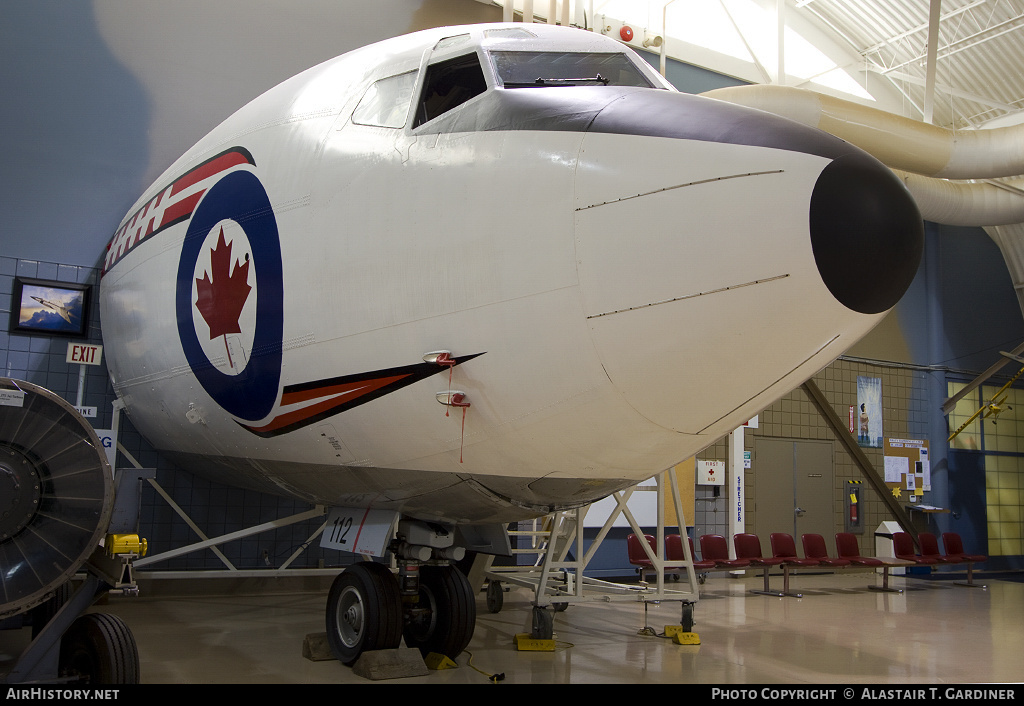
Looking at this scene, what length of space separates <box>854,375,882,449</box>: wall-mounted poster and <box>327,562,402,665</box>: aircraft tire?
13598 millimetres

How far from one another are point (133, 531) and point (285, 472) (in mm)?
1265

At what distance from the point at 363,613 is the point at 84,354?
5.53m

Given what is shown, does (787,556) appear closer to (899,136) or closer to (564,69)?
(899,136)

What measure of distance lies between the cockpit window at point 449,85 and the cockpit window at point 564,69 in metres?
0.15

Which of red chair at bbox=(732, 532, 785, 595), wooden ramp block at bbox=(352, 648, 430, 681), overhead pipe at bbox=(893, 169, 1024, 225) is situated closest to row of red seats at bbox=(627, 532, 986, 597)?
red chair at bbox=(732, 532, 785, 595)

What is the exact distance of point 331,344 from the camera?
460 cm

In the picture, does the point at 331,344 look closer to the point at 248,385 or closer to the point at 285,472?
the point at 248,385

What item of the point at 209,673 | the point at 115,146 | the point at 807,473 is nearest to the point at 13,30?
the point at 115,146

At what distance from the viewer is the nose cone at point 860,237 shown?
3312 mm

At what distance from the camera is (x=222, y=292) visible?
534cm

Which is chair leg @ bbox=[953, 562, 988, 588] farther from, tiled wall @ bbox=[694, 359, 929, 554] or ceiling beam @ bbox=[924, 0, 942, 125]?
ceiling beam @ bbox=[924, 0, 942, 125]

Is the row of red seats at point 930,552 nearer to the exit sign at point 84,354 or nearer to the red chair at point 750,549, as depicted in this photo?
the red chair at point 750,549

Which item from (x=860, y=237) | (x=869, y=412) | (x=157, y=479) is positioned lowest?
(x=157, y=479)

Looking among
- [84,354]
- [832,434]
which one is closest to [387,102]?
[84,354]
